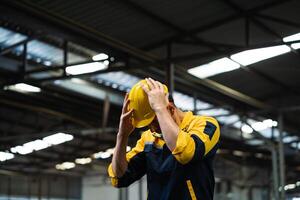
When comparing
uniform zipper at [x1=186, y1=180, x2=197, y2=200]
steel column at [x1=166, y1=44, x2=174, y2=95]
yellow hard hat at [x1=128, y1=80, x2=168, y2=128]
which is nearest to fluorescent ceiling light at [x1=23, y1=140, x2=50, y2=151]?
steel column at [x1=166, y1=44, x2=174, y2=95]

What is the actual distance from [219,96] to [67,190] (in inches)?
761

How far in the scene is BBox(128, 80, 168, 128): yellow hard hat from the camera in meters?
2.64

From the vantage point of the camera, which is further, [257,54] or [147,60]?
[257,54]

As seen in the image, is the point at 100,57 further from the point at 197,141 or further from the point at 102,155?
the point at 102,155

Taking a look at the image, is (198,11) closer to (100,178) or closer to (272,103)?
(272,103)

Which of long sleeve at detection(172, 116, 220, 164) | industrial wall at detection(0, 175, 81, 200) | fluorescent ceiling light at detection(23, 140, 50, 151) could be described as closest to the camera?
long sleeve at detection(172, 116, 220, 164)

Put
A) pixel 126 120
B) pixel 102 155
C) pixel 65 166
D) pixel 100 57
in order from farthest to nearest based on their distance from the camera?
pixel 65 166 → pixel 102 155 → pixel 100 57 → pixel 126 120

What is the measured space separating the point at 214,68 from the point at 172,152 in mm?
10250

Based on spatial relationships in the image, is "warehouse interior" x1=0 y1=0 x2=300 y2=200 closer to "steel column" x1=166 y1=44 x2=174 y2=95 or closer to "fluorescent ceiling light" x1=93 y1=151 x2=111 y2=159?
"steel column" x1=166 y1=44 x2=174 y2=95

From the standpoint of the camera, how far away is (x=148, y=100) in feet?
8.55

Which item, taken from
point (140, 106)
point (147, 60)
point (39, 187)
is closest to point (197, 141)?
point (140, 106)

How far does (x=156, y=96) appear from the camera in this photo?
99.3 inches


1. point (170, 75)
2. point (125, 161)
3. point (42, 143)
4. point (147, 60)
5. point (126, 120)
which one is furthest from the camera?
point (42, 143)

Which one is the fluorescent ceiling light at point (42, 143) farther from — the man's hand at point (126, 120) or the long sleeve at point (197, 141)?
the long sleeve at point (197, 141)
